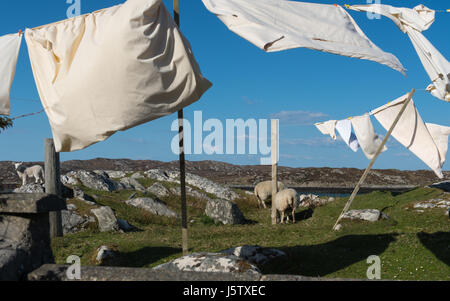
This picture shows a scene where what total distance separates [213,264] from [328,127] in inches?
401

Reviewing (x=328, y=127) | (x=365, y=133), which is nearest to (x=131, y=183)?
(x=328, y=127)

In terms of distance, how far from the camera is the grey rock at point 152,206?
18641mm

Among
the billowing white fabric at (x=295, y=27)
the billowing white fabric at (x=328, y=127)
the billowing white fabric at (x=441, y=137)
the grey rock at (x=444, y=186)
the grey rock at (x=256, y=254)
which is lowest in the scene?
the grey rock at (x=256, y=254)

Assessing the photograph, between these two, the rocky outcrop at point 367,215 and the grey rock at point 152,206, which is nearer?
the rocky outcrop at point 367,215

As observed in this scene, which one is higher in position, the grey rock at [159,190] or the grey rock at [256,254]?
the grey rock at [159,190]

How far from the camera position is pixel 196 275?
586cm

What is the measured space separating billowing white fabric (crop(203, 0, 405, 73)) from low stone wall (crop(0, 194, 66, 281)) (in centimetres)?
441

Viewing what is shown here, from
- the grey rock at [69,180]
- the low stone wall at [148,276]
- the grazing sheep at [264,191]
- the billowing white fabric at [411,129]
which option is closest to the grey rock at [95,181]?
the grey rock at [69,180]

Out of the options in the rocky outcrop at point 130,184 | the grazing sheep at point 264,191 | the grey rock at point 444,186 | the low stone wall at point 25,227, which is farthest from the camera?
the rocky outcrop at point 130,184

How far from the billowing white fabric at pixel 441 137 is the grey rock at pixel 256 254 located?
892 centimetres

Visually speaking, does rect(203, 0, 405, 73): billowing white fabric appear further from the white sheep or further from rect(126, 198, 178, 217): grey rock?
the white sheep

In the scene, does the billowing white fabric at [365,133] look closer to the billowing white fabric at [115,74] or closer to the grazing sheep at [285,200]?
the grazing sheep at [285,200]

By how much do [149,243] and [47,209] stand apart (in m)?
5.22

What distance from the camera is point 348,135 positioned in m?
15.4
